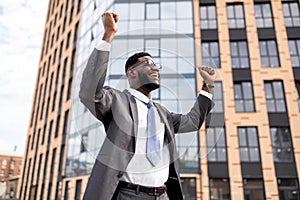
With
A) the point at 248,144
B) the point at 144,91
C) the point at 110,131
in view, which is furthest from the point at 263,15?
the point at 110,131

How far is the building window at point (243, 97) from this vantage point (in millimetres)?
16734

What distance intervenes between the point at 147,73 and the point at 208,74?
2.03 ft

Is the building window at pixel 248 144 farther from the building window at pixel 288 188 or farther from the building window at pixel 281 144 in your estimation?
the building window at pixel 288 188

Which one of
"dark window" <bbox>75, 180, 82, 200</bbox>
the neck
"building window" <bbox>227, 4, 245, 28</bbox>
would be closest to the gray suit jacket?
the neck

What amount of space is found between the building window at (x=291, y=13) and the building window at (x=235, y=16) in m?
2.80

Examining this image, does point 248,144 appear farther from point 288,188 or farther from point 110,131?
point 110,131

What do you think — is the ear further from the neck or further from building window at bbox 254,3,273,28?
building window at bbox 254,3,273,28

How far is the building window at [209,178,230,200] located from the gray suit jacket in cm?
1430

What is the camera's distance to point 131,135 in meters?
1.94

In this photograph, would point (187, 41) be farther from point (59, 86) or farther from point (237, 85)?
point (59, 86)

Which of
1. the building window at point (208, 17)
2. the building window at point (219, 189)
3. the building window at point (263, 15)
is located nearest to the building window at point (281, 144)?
the building window at point (219, 189)

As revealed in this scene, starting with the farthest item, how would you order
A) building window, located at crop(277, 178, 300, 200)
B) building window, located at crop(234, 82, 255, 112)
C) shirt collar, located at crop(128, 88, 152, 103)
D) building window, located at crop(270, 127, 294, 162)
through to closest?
building window, located at crop(234, 82, 255, 112) → building window, located at crop(270, 127, 294, 162) → building window, located at crop(277, 178, 300, 200) → shirt collar, located at crop(128, 88, 152, 103)

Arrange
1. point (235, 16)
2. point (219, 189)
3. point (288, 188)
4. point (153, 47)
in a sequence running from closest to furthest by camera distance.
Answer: point (153, 47), point (288, 188), point (219, 189), point (235, 16)

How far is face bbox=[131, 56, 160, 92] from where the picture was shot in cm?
209
